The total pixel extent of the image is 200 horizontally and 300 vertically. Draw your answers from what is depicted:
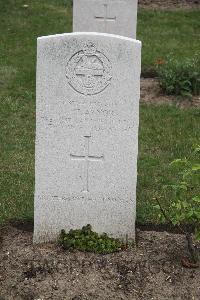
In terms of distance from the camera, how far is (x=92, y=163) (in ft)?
16.5

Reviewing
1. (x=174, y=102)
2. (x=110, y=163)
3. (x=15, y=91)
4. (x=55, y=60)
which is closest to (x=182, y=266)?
(x=110, y=163)

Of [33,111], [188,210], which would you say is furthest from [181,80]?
[188,210]

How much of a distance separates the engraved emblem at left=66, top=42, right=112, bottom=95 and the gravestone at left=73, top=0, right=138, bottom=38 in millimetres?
4596

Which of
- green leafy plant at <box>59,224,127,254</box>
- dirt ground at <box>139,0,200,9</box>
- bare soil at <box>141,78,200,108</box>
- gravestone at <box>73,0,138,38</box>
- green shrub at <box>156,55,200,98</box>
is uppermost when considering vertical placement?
gravestone at <box>73,0,138,38</box>

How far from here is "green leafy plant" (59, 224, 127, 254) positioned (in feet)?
16.5

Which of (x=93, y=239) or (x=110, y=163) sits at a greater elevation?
(x=110, y=163)

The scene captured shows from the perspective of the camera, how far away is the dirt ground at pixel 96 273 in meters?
4.61

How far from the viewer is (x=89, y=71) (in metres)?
4.87

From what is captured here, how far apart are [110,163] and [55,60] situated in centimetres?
82

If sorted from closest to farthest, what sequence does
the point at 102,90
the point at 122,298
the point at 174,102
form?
1. the point at 122,298
2. the point at 102,90
3. the point at 174,102

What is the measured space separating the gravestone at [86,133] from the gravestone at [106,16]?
15.1 ft

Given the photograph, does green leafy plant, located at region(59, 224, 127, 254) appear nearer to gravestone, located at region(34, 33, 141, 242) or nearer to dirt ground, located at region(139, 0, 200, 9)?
gravestone, located at region(34, 33, 141, 242)

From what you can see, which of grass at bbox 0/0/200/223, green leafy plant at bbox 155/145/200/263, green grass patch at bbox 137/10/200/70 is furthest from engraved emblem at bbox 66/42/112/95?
green grass patch at bbox 137/10/200/70

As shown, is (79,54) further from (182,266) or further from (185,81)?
(185,81)
